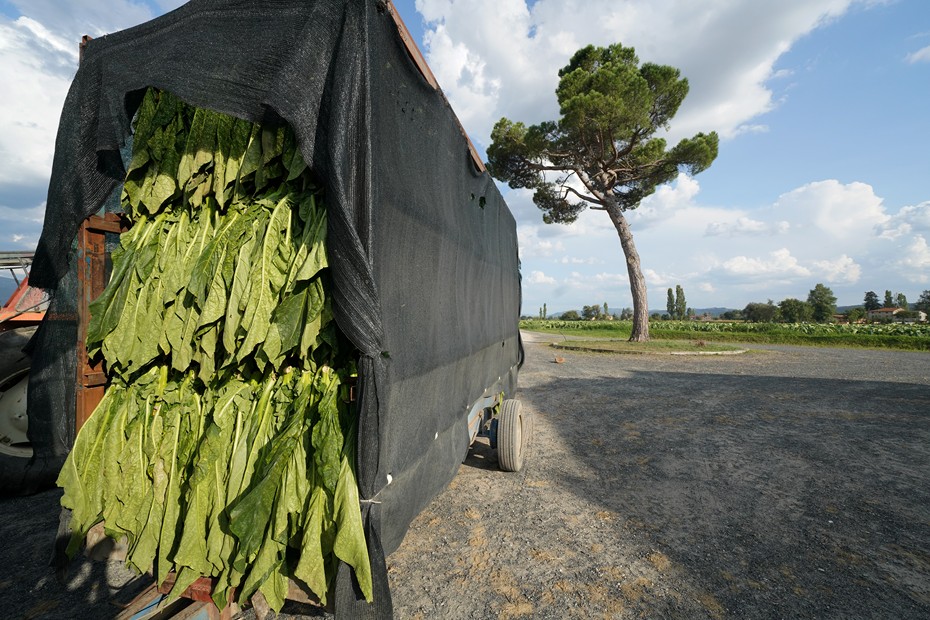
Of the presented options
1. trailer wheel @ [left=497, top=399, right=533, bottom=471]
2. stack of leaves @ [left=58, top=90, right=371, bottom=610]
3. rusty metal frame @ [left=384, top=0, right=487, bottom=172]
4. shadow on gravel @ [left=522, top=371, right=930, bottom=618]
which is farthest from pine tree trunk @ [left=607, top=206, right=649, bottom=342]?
stack of leaves @ [left=58, top=90, right=371, bottom=610]

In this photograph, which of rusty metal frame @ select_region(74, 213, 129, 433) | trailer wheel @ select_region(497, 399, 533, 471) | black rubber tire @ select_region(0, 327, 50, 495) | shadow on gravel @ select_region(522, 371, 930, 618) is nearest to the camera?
rusty metal frame @ select_region(74, 213, 129, 433)

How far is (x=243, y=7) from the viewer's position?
1.66m

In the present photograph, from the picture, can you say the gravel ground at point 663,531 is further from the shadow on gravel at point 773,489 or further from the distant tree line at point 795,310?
the distant tree line at point 795,310

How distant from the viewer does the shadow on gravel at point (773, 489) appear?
104 inches

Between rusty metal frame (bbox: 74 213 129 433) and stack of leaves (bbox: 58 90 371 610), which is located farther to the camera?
rusty metal frame (bbox: 74 213 129 433)

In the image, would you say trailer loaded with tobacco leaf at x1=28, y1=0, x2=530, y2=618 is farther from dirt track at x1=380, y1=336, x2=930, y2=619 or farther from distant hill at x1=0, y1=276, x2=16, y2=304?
distant hill at x1=0, y1=276, x2=16, y2=304

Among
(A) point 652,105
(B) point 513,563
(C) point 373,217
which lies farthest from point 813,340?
(C) point 373,217

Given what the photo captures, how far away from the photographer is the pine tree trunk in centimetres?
2062

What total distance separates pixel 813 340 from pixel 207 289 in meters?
30.3

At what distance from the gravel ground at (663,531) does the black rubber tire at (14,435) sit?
20cm

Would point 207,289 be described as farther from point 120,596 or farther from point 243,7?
point 120,596

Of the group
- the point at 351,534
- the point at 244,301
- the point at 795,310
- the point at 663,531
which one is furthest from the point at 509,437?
the point at 795,310

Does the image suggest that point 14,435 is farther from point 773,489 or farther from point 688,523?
point 773,489

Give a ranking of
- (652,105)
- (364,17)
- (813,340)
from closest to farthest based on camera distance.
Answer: (364,17) < (652,105) < (813,340)
